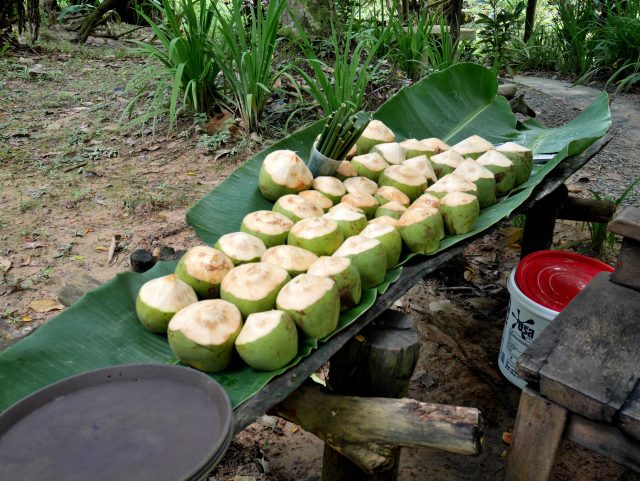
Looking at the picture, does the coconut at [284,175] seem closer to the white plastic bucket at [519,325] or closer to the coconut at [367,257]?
the coconut at [367,257]

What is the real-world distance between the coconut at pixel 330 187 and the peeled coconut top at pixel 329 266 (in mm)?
494

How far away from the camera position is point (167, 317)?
1.54 metres

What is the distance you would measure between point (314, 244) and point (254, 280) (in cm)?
29

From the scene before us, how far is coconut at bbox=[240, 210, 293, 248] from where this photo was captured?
1.86 meters

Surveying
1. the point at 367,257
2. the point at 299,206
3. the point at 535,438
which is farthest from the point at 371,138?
the point at 535,438

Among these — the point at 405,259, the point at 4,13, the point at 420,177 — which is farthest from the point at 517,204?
the point at 4,13

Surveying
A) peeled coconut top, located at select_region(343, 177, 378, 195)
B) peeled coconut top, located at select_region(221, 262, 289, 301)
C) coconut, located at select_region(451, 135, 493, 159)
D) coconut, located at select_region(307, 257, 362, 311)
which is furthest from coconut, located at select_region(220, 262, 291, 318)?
coconut, located at select_region(451, 135, 493, 159)


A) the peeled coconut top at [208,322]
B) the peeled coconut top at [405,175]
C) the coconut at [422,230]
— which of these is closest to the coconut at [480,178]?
the peeled coconut top at [405,175]

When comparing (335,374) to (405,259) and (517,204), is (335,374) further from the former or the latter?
(517,204)

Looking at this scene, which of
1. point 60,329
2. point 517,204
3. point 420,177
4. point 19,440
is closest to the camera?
point 19,440

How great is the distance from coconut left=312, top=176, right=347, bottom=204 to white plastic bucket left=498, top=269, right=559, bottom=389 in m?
0.91

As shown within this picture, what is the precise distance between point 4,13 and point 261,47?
4.34 metres

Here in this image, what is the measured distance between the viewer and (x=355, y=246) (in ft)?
5.72

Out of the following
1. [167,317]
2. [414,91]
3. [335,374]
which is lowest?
[335,374]
